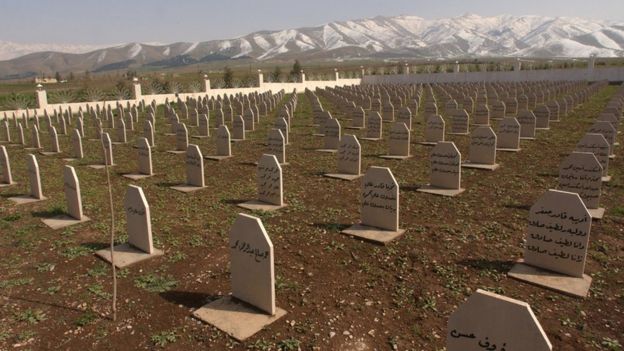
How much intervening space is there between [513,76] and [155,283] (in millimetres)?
46708

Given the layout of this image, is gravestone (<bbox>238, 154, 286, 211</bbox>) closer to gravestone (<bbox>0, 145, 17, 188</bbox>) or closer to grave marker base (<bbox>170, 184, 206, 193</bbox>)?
grave marker base (<bbox>170, 184, 206, 193</bbox>)

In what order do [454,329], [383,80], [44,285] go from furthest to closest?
1. [383,80]
2. [44,285]
3. [454,329]

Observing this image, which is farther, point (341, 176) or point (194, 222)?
point (341, 176)

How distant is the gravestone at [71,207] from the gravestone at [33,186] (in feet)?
4.79

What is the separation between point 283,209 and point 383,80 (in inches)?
1776

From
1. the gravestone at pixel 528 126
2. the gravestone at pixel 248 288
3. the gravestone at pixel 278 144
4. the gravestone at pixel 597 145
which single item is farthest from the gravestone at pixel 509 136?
the gravestone at pixel 248 288

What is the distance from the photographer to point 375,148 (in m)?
13.4

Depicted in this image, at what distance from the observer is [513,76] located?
44.9 m

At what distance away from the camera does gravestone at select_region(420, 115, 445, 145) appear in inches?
545

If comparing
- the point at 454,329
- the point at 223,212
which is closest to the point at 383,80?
the point at 223,212

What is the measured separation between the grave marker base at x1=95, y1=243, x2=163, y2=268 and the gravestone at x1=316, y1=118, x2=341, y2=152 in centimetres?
785

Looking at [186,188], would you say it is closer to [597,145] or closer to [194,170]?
[194,170]

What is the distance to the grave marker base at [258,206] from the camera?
7824 mm

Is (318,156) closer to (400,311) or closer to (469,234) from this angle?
(469,234)
